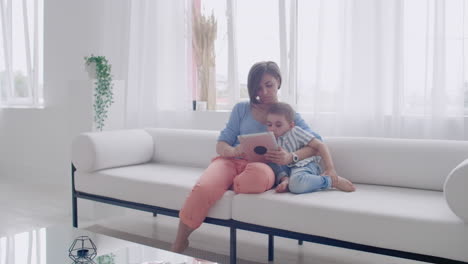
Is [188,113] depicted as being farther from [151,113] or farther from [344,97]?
[344,97]

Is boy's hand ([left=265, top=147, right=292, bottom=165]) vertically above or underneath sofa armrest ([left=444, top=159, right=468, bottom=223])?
above

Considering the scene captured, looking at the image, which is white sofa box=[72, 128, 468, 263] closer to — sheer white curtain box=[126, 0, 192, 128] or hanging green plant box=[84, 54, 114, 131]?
hanging green plant box=[84, 54, 114, 131]

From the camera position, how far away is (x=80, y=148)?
9.75 feet

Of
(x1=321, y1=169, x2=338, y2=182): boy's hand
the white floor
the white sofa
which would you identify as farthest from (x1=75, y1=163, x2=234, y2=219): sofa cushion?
(x1=321, y1=169, x2=338, y2=182): boy's hand

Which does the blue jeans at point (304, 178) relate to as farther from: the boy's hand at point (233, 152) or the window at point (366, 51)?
the window at point (366, 51)

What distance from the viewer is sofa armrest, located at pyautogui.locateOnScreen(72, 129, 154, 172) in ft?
9.61

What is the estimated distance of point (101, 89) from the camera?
365 centimetres

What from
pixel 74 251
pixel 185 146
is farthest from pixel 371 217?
pixel 185 146

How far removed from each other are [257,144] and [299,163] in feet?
0.77

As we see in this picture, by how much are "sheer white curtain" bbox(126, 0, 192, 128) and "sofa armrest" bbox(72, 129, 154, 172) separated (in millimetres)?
850

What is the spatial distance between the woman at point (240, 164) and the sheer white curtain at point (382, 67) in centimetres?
66

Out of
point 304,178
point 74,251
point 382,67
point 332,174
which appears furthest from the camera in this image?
point 382,67

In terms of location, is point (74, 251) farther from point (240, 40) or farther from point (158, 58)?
point (158, 58)

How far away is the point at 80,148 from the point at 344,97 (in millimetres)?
1723
